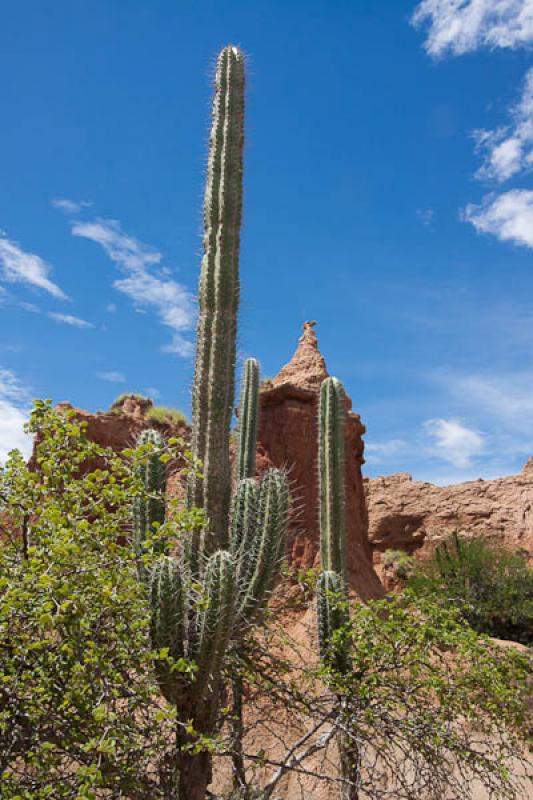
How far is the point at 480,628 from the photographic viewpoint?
18.7 metres

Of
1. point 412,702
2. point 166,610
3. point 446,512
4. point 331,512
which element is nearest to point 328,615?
point 412,702

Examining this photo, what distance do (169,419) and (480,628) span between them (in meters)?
9.79

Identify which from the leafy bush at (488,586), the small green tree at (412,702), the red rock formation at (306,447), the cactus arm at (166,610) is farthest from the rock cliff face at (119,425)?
→ the cactus arm at (166,610)

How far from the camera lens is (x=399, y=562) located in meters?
24.2

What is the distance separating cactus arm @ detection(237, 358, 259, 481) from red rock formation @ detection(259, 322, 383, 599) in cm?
529

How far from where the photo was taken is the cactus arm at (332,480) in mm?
9664

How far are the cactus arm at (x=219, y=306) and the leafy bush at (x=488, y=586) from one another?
12351 mm

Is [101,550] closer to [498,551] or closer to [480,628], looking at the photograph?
[480,628]

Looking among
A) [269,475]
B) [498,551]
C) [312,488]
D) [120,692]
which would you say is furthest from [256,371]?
[498,551]

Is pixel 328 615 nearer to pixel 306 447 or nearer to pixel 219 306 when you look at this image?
pixel 219 306

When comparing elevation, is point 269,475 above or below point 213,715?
above

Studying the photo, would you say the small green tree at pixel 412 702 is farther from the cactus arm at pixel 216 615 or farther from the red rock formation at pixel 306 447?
the red rock formation at pixel 306 447

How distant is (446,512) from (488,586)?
25.2 feet

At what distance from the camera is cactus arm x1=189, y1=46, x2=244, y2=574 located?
22.6 feet
